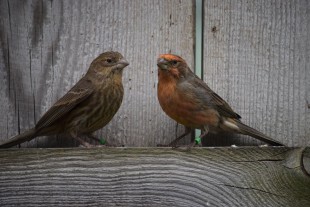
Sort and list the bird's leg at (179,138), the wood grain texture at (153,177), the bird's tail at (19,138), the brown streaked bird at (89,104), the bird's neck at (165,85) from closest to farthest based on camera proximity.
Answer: the wood grain texture at (153,177) < the bird's tail at (19,138) < the brown streaked bird at (89,104) < the bird's leg at (179,138) < the bird's neck at (165,85)

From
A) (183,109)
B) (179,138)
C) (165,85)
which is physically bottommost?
(179,138)

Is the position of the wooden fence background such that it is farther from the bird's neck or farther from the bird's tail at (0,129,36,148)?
the bird's tail at (0,129,36,148)

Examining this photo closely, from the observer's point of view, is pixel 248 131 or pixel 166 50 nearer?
pixel 248 131

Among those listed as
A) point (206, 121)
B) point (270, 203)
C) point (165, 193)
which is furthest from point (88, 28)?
point (270, 203)

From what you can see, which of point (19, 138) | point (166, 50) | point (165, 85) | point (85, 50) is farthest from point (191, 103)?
point (19, 138)

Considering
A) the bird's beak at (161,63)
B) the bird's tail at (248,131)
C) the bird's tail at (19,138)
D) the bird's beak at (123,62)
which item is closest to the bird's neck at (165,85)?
the bird's beak at (161,63)

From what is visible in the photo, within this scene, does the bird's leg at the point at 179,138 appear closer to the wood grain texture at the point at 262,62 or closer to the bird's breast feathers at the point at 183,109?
the bird's breast feathers at the point at 183,109

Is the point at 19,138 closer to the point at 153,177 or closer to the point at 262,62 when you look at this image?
the point at 153,177

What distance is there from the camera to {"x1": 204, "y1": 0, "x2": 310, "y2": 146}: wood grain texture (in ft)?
16.8

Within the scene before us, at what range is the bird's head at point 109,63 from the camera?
5051 mm

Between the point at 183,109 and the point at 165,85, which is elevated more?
the point at 165,85

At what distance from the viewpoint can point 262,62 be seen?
17.0 ft

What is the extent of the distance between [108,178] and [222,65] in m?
1.47

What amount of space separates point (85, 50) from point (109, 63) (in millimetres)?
222
